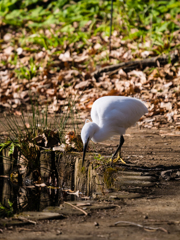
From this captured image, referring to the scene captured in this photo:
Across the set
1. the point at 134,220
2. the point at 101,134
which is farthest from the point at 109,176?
the point at 134,220

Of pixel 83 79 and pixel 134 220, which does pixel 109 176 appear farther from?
pixel 83 79

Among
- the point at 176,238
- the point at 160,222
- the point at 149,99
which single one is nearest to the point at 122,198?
the point at 160,222

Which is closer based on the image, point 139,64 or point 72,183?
point 72,183

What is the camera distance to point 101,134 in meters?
4.16

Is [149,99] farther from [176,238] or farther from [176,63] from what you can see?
[176,238]

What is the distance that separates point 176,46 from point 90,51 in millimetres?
2100

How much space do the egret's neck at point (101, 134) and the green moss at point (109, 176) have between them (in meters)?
0.42

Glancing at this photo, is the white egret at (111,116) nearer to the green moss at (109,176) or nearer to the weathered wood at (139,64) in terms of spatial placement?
the green moss at (109,176)

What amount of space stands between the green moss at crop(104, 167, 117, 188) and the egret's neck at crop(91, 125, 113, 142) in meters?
0.42

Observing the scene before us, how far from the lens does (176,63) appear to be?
7148mm

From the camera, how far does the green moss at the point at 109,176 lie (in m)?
3.81

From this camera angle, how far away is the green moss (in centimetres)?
381

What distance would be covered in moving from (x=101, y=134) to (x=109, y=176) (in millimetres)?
561

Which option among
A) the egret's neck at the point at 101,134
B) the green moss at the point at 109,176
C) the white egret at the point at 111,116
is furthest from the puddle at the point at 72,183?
the white egret at the point at 111,116
